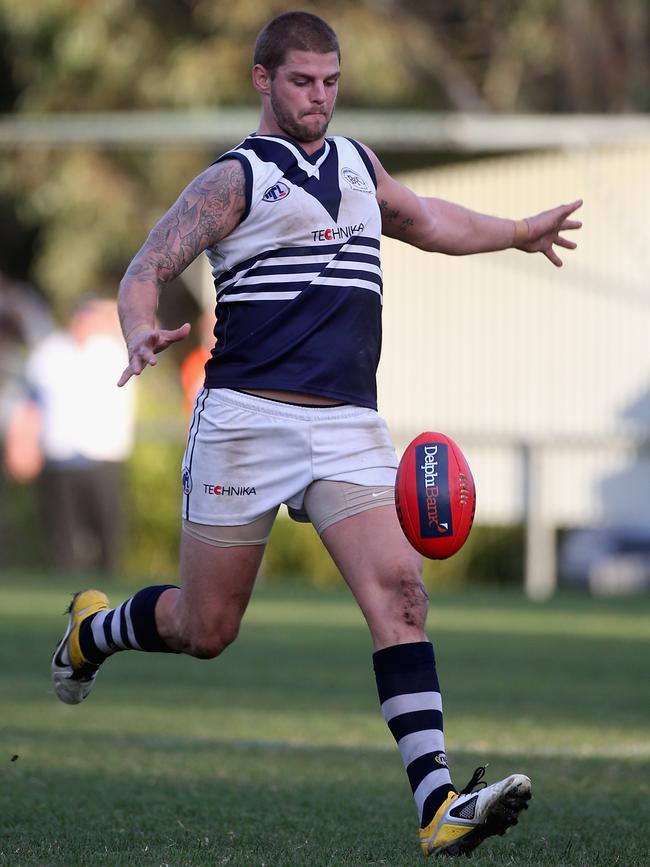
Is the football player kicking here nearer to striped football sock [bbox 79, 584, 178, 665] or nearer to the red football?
the red football

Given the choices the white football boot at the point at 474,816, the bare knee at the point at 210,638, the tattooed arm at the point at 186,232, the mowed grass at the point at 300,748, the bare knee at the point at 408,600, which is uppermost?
the tattooed arm at the point at 186,232

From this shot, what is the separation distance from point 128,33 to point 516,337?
379 inches

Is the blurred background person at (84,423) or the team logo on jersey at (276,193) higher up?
the team logo on jersey at (276,193)

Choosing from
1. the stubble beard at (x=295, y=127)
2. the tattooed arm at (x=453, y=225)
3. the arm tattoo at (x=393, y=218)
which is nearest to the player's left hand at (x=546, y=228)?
the tattooed arm at (x=453, y=225)

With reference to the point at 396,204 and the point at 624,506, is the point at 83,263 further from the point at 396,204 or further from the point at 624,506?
the point at 396,204

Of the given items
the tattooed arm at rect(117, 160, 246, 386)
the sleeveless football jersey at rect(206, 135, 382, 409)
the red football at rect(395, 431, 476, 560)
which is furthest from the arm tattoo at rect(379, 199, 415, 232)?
the red football at rect(395, 431, 476, 560)

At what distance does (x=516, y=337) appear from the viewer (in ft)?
71.3

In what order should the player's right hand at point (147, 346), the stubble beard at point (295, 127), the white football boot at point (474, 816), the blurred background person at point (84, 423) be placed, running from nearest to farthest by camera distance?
the white football boot at point (474, 816) → the player's right hand at point (147, 346) → the stubble beard at point (295, 127) → the blurred background person at point (84, 423)

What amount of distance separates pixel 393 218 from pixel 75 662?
6.42 feet

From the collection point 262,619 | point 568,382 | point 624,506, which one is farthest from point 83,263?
point 262,619

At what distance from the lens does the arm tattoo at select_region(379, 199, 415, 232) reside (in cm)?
625

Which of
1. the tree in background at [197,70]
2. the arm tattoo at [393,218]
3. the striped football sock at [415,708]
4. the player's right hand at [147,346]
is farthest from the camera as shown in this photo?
the tree in background at [197,70]

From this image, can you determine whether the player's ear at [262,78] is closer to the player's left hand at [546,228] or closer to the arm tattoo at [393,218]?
the arm tattoo at [393,218]

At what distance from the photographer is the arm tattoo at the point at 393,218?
6.25 m
